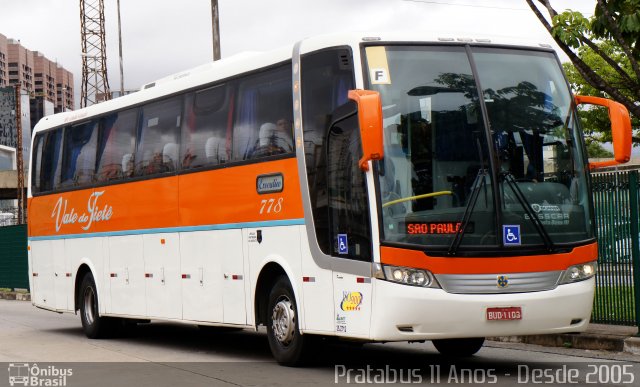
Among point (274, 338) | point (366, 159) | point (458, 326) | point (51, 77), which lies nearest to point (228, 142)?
point (274, 338)

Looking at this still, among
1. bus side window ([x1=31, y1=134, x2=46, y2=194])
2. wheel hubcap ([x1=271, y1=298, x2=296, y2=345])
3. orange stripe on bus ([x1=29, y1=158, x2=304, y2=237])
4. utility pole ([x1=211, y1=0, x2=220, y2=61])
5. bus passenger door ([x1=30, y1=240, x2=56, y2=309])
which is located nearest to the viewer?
wheel hubcap ([x1=271, y1=298, x2=296, y2=345])

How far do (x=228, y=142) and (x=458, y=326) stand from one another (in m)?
4.30

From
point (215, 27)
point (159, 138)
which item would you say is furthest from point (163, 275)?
point (215, 27)

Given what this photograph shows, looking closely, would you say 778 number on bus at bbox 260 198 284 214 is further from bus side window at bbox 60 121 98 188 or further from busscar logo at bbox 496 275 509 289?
bus side window at bbox 60 121 98 188

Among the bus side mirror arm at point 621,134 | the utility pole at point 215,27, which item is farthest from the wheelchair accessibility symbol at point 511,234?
the utility pole at point 215,27

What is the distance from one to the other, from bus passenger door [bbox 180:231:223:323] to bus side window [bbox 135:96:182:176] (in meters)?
1.12

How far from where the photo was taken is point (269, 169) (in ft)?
40.6

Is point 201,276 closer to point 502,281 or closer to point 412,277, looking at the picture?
point 412,277

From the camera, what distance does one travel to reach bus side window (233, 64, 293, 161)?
39.8ft

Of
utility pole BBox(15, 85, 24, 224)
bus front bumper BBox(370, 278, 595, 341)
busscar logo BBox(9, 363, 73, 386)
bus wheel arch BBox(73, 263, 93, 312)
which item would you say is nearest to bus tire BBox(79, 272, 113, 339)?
bus wheel arch BBox(73, 263, 93, 312)

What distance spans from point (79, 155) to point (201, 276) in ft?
15.8

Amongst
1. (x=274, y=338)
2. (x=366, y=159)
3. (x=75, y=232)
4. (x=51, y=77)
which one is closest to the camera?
(x=366, y=159)

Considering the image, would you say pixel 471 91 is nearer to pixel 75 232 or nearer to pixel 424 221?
pixel 424 221

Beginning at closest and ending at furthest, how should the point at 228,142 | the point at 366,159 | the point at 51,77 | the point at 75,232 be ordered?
the point at 366,159, the point at 228,142, the point at 75,232, the point at 51,77
